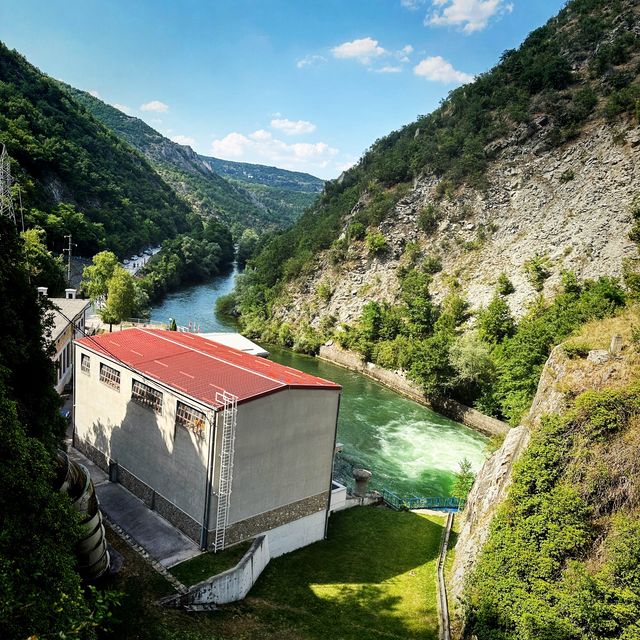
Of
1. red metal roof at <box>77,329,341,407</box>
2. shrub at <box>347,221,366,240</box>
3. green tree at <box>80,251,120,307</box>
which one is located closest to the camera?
red metal roof at <box>77,329,341,407</box>

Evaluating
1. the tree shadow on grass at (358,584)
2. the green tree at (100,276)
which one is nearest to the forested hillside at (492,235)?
the tree shadow on grass at (358,584)

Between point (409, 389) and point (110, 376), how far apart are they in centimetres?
2941

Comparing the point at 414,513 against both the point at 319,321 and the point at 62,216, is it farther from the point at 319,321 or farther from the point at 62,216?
the point at 62,216

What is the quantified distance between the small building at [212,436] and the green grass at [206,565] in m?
0.36

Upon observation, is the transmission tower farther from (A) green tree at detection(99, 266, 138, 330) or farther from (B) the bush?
(B) the bush

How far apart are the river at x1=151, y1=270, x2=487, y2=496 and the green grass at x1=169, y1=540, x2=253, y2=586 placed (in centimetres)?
1166

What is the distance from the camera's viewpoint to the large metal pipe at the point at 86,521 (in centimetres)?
1205

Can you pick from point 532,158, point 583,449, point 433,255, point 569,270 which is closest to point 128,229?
point 433,255

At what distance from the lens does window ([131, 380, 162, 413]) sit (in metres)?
16.5

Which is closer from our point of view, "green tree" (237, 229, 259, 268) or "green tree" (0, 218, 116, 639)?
"green tree" (0, 218, 116, 639)

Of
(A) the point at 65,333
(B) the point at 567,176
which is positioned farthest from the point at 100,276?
(B) the point at 567,176

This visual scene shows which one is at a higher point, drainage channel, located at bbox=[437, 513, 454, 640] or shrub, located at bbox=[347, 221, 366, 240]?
shrub, located at bbox=[347, 221, 366, 240]

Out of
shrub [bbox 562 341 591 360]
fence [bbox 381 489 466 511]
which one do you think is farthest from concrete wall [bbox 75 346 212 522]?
shrub [bbox 562 341 591 360]

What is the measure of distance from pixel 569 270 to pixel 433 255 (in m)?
15.7
